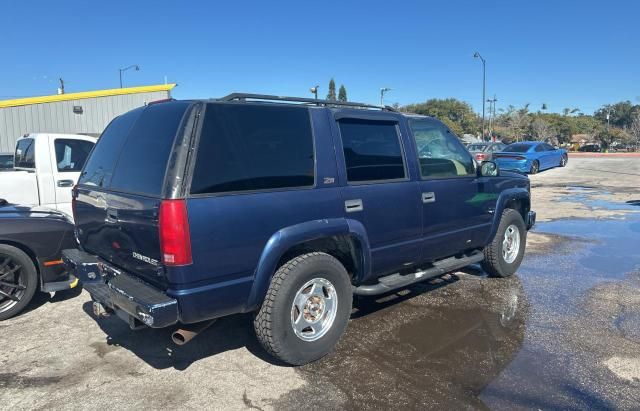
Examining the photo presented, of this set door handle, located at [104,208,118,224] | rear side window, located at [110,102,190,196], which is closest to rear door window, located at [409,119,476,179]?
rear side window, located at [110,102,190,196]

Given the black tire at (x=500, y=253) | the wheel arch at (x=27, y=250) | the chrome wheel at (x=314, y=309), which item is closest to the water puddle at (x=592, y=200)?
the black tire at (x=500, y=253)

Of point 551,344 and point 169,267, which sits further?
point 551,344

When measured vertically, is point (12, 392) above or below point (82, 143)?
below

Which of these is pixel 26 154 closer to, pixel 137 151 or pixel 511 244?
pixel 137 151

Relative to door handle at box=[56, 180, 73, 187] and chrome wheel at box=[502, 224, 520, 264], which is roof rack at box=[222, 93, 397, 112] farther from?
door handle at box=[56, 180, 73, 187]

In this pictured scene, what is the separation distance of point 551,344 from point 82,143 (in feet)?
22.7

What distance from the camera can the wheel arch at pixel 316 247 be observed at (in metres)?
3.25

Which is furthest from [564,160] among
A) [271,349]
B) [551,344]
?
[271,349]

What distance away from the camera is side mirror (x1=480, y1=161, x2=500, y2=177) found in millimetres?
5203

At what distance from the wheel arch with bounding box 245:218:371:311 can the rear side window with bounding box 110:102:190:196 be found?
0.86 m

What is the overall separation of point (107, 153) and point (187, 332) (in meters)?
1.77

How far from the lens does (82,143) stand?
7297 millimetres

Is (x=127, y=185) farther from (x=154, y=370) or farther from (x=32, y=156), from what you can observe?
(x=32, y=156)

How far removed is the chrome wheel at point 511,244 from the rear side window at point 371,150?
232 centimetres
